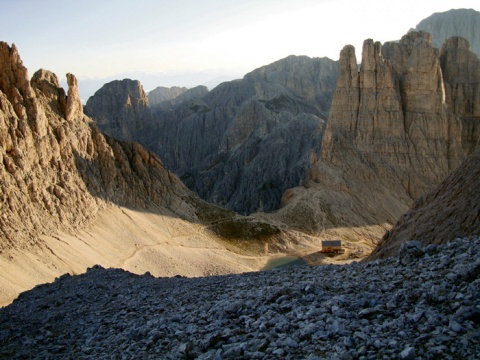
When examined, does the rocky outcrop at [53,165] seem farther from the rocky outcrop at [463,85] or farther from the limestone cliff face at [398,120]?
the rocky outcrop at [463,85]

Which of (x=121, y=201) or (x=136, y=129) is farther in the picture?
(x=136, y=129)

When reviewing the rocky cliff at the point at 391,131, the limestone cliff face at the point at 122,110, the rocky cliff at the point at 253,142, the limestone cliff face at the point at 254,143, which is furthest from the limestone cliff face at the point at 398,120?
the limestone cliff face at the point at 122,110

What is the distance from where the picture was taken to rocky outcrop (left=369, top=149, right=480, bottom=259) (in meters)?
17.6

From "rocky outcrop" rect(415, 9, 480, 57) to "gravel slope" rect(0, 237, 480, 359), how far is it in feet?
543

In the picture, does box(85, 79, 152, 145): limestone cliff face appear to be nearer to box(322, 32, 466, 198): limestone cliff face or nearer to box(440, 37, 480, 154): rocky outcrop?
box(322, 32, 466, 198): limestone cliff face

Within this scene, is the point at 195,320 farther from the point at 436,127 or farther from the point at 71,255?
the point at 436,127

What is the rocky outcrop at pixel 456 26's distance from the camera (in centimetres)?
16375

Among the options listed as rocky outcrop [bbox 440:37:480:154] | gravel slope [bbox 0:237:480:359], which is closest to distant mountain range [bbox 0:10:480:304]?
rocky outcrop [bbox 440:37:480:154]

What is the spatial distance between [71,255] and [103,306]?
1108 inches

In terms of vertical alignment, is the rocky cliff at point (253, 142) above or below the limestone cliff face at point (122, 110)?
below

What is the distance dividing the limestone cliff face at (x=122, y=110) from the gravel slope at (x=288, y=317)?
563 feet

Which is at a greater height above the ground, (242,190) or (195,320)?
(195,320)

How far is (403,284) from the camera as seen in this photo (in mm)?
12930

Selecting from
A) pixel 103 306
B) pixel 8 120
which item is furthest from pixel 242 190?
pixel 103 306
